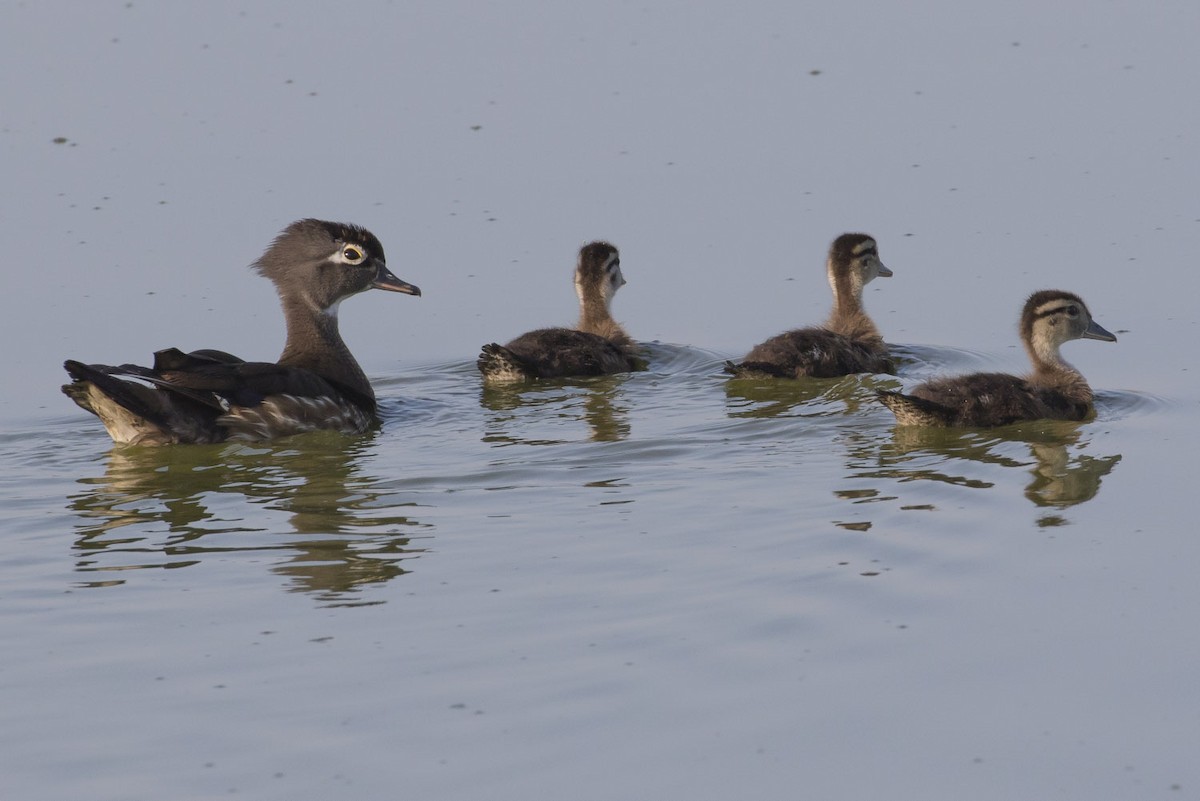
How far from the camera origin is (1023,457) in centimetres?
1089

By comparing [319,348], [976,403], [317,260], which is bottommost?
[976,403]

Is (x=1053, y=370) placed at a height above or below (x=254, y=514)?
above

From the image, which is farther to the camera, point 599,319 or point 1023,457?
point 599,319

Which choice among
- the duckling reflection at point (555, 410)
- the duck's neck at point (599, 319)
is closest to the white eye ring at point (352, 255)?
the duckling reflection at point (555, 410)

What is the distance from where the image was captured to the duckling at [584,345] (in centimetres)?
1294

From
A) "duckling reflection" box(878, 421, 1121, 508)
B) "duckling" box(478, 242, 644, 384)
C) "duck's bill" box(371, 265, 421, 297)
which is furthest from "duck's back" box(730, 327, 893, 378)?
"duck's bill" box(371, 265, 421, 297)

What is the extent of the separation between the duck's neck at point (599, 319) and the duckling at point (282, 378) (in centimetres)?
178

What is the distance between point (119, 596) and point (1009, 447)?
5356 mm

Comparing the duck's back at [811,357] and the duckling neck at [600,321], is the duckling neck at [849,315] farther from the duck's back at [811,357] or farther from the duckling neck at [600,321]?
the duckling neck at [600,321]

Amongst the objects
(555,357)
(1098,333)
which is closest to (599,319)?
(555,357)

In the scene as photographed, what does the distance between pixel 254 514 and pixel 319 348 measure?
287 centimetres

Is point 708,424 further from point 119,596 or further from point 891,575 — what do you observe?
point 119,596

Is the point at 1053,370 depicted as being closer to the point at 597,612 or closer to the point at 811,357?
the point at 811,357

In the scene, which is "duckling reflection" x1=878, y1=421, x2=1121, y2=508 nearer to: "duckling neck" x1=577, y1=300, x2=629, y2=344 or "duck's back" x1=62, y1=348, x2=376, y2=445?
"duckling neck" x1=577, y1=300, x2=629, y2=344
